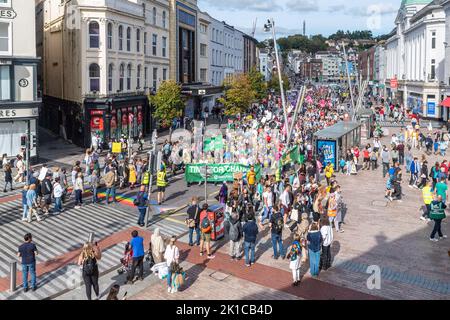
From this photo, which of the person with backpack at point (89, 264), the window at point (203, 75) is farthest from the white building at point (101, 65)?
the person with backpack at point (89, 264)

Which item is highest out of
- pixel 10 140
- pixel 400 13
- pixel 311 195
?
pixel 400 13

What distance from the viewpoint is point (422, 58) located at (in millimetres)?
74375

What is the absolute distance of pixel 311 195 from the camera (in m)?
20.1

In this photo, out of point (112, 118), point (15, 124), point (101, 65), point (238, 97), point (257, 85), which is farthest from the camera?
point (257, 85)

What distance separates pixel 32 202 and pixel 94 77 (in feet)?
69.5

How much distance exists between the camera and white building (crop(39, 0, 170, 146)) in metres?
38.6

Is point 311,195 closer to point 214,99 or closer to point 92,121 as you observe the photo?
point 92,121

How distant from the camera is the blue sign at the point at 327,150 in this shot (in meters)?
31.0

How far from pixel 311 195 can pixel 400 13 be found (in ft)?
276

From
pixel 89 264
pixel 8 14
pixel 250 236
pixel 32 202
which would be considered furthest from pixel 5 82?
pixel 250 236

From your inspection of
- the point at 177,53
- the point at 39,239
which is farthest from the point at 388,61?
the point at 39,239

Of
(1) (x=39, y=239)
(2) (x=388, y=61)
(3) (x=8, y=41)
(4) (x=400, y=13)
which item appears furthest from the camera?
(2) (x=388, y=61)

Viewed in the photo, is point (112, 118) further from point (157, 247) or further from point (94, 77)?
point (157, 247)

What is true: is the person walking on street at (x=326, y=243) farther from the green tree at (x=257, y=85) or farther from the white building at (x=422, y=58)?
the green tree at (x=257, y=85)
